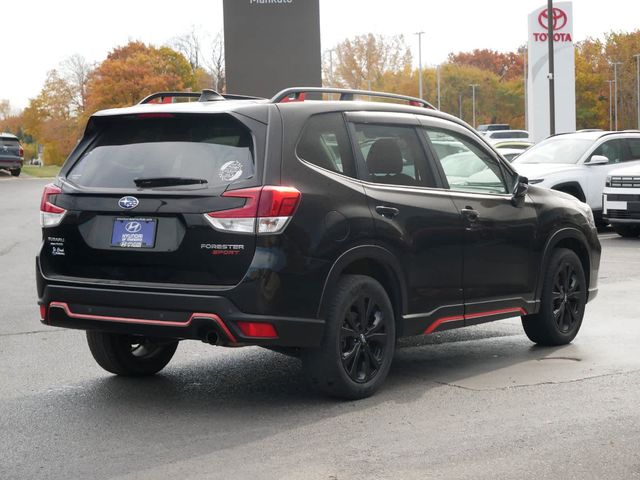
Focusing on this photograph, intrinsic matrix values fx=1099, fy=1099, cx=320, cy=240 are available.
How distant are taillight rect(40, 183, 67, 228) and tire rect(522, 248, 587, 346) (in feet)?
11.8

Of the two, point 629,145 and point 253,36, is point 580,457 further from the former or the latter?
point 253,36

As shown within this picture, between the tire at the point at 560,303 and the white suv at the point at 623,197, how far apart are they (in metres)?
9.87

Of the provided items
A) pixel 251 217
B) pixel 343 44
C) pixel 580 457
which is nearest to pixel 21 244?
pixel 251 217

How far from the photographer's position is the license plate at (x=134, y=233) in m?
6.14

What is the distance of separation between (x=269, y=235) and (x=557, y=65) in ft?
145

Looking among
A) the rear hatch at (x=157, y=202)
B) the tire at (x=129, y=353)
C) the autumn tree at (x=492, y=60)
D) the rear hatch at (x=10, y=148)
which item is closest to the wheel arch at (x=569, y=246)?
the tire at (x=129, y=353)

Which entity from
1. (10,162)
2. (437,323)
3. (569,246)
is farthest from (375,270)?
(10,162)

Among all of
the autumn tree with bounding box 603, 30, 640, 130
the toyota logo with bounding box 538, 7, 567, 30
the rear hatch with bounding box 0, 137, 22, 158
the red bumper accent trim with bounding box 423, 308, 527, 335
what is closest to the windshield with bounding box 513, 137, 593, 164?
the red bumper accent trim with bounding box 423, 308, 527, 335

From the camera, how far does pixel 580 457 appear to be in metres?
5.17

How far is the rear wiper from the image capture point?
6.10 metres

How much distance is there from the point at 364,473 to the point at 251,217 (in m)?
1.61

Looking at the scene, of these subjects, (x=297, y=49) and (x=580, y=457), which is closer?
(x=580, y=457)

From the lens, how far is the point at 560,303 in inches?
328

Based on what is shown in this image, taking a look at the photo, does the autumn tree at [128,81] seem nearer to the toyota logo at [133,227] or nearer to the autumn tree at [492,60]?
the autumn tree at [492,60]
